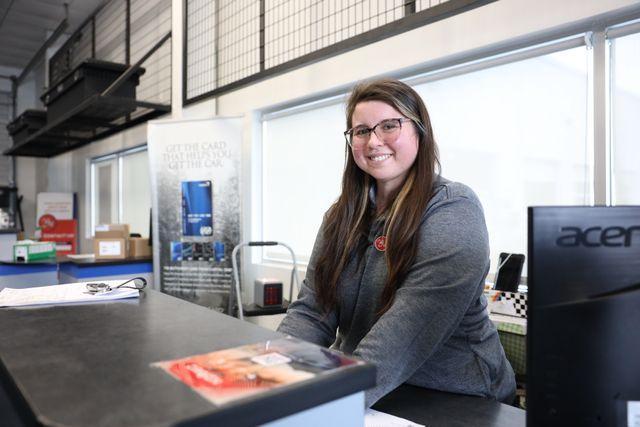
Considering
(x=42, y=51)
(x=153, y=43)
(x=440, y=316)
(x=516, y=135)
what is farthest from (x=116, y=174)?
(x=440, y=316)

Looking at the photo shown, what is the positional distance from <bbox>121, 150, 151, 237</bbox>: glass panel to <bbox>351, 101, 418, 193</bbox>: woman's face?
482 centimetres

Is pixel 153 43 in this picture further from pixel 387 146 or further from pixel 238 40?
pixel 387 146

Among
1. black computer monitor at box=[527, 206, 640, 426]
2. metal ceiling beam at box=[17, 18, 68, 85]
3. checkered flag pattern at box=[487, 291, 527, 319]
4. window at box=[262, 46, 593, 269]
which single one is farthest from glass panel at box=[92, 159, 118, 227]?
black computer monitor at box=[527, 206, 640, 426]

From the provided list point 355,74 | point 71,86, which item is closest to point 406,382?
point 355,74

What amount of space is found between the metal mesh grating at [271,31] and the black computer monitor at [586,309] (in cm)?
177

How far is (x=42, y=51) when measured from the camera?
7.16 metres

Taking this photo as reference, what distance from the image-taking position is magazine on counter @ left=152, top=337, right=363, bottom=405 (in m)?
0.41

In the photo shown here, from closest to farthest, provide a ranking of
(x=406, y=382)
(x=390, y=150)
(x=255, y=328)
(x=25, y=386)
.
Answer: (x=25, y=386), (x=255, y=328), (x=406, y=382), (x=390, y=150)

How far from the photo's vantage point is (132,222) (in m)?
6.02

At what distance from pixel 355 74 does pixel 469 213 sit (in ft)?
6.35

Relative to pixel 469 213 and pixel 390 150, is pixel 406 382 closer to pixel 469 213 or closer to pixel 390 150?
pixel 469 213

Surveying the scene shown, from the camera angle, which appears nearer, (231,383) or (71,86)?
(231,383)

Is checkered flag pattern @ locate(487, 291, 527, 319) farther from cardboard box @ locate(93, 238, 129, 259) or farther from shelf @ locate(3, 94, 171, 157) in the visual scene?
shelf @ locate(3, 94, 171, 157)

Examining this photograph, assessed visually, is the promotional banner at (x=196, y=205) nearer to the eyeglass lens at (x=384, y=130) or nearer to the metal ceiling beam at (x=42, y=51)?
the eyeglass lens at (x=384, y=130)
